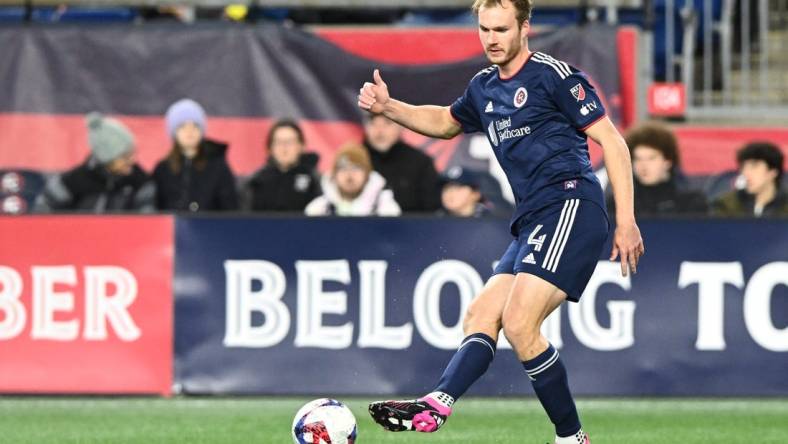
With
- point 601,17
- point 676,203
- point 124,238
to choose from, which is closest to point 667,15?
point 601,17

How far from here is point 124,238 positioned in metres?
11.5

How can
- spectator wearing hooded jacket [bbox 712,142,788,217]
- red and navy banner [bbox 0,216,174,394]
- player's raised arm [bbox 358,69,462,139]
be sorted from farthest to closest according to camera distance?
spectator wearing hooded jacket [bbox 712,142,788,217], red and navy banner [bbox 0,216,174,394], player's raised arm [bbox 358,69,462,139]

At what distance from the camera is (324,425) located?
7.61 m

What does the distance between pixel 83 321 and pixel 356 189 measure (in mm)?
2185

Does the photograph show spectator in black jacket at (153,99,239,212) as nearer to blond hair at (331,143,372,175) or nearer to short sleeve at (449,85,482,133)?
blond hair at (331,143,372,175)

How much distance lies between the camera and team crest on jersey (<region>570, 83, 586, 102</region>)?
7.52 meters

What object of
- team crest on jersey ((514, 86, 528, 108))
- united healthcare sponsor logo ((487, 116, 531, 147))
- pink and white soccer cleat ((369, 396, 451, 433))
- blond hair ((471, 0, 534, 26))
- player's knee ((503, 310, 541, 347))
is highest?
blond hair ((471, 0, 534, 26))

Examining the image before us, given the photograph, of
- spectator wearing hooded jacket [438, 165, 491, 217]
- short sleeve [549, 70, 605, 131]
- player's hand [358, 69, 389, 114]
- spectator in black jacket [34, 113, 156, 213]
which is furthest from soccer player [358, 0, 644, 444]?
spectator in black jacket [34, 113, 156, 213]

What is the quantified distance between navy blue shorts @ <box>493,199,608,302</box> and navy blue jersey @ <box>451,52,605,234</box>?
6cm

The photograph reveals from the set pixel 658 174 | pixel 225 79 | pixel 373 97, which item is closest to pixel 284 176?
pixel 225 79

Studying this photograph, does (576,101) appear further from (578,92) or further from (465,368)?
(465,368)

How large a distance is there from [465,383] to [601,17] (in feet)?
26.8

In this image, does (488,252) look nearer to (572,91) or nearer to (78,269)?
(78,269)

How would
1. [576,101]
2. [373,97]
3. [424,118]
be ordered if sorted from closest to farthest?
[576,101] → [373,97] → [424,118]
